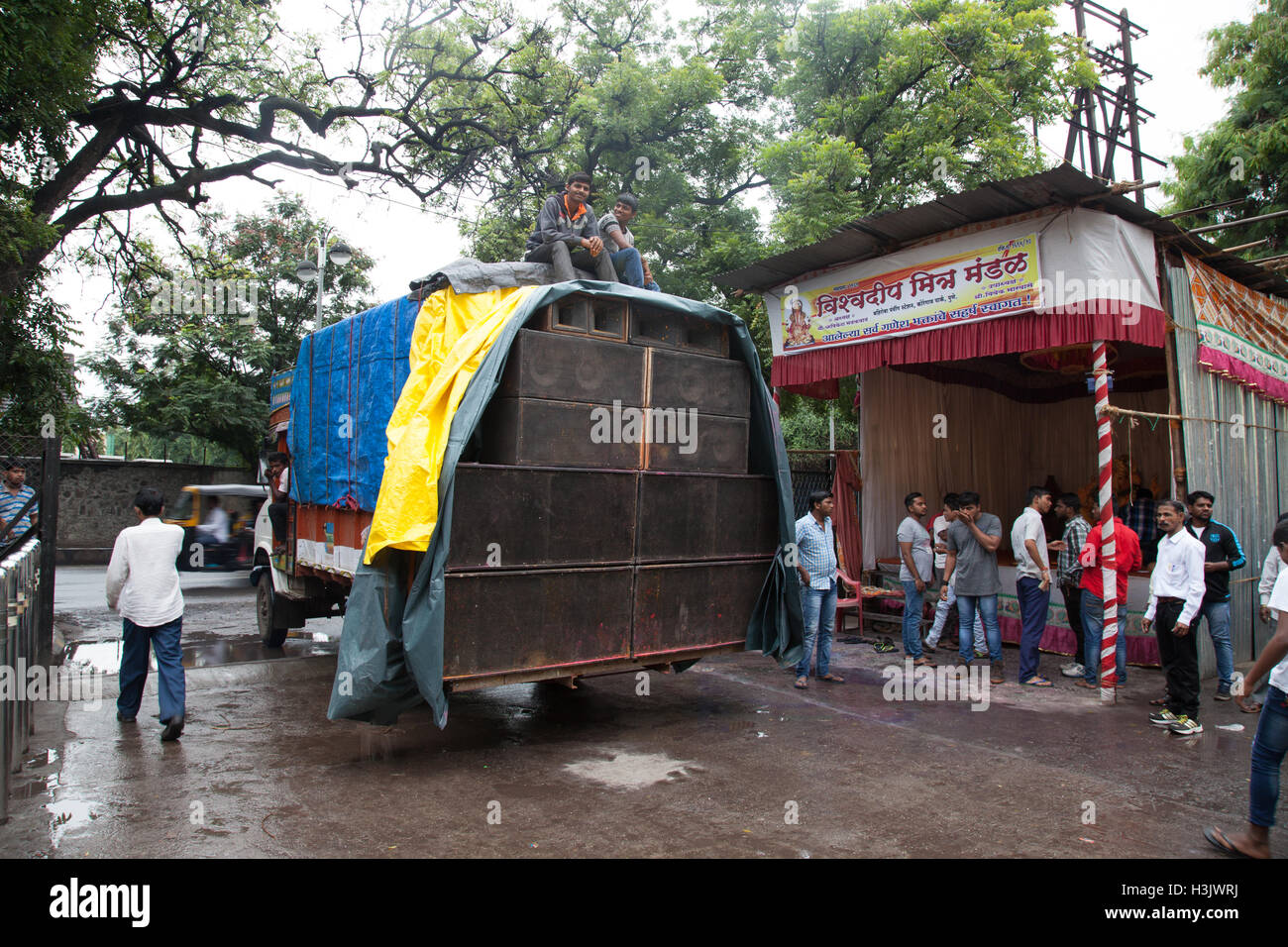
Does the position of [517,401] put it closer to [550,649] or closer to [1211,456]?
[550,649]

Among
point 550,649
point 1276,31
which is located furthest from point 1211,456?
point 1276,31

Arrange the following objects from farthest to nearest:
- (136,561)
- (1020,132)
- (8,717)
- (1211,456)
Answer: (1020,132)
(1211,456)
(136,561)
(8,717)

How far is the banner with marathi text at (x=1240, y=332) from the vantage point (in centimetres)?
840

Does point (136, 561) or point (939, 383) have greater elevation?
point (939, 383)

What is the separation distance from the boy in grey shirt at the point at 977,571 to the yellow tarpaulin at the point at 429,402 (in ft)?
15.8

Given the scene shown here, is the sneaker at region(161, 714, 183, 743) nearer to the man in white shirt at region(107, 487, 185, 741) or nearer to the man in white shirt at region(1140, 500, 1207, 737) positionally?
the man in white shirt at region(107, 487, 185, 741)

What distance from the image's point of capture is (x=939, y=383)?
12242 millimetres

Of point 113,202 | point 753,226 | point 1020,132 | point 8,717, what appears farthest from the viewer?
point 753,226

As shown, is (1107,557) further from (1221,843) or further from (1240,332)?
(1240,332)

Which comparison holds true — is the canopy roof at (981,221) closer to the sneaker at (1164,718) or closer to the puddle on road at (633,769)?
the sneaker at (1164,718)

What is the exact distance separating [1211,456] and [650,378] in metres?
5.91

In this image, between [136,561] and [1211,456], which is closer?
[136,561]
